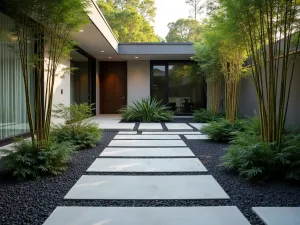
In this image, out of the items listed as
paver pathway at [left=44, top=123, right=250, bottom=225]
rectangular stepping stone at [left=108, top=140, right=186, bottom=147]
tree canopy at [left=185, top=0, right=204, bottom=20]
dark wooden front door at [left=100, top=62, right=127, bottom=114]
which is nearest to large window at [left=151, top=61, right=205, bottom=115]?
dark wooden front door at [left=100, top=62, right=127, bottom=114]

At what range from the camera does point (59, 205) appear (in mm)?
2133

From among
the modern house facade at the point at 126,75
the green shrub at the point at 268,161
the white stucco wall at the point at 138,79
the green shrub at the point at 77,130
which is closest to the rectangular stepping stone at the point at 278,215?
the green shrub at the point at 268,161

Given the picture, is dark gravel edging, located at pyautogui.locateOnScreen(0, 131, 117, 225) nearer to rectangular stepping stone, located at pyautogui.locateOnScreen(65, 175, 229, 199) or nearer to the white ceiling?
rectangular stepping stone, located at pyautogui.locateOnScreen(65, 175, 229, 199)

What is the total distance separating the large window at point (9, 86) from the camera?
448cm

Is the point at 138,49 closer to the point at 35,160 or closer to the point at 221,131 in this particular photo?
the point at 221,131

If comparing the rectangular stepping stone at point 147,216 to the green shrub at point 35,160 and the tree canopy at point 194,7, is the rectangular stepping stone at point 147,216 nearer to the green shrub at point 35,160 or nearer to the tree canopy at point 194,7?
the green shrub at point 35,160

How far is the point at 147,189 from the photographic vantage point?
8.14 ft

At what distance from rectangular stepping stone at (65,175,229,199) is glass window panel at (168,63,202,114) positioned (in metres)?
8.67

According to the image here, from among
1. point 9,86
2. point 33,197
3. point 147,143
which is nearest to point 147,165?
point 33,197

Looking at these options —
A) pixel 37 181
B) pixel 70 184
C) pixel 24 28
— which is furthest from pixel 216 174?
pixel 24 28

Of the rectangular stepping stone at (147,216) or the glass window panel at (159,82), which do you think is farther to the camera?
the glass window panel at (159,82)

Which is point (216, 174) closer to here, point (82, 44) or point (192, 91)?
point (82, 44)

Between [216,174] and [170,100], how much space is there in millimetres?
8565

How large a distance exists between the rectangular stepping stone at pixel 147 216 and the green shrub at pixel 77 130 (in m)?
2.52
